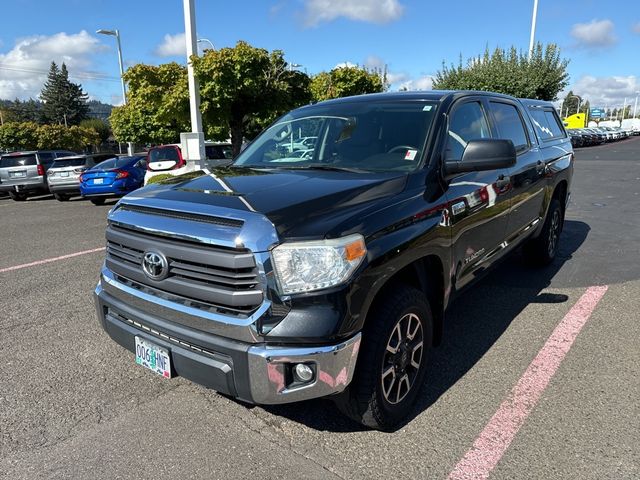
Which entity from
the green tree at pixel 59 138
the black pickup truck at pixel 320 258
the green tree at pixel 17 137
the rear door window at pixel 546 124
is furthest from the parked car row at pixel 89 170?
the green tree at pixel 59 138

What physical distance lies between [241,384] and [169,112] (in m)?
14.2

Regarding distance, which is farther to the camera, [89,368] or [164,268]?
[89,368]

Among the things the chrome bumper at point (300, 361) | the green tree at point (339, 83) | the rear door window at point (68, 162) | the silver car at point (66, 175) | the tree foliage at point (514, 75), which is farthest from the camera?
the tree foliage at point (514, 75)

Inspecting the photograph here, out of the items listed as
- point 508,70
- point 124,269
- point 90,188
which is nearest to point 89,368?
point 124,269

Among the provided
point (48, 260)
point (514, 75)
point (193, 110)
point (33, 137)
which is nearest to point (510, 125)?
point (48, 260)

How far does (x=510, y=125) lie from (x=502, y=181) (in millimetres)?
896

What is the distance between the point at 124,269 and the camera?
2822mm

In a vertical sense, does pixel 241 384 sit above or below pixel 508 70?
below

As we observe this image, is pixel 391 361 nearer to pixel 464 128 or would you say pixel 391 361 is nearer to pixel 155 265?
pixel 155 265

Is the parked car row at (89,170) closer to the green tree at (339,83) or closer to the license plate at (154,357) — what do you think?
the green tree at (339,83)

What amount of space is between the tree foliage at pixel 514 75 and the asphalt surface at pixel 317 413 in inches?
1055

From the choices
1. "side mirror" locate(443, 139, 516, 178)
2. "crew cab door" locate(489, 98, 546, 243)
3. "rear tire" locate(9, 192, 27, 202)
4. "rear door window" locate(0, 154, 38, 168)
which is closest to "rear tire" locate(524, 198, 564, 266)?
"crew cab door" locate(489, 98, 546, 243)

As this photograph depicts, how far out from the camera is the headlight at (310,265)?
7.37 feet

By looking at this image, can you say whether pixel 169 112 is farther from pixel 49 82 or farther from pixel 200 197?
pixel 49 82
